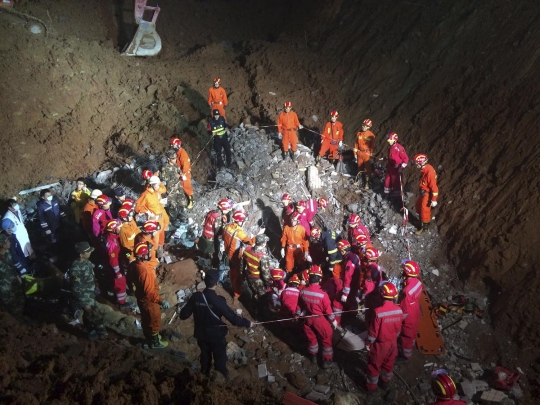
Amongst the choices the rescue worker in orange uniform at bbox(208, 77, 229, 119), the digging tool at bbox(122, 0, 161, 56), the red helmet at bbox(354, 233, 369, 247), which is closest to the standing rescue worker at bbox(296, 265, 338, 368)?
the red helmet at bbox(354, 233, 369, 247)

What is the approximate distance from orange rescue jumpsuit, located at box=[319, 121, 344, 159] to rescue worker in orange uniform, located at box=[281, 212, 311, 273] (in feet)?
11.7

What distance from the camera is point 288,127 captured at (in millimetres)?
10969

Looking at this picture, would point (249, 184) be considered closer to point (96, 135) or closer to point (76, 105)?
point (96, 135)

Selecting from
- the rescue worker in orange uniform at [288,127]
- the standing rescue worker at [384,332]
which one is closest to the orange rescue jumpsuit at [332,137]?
the rescue worker in orange uniform at [288,127]

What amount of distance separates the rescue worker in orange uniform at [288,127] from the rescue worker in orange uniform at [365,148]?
182cm

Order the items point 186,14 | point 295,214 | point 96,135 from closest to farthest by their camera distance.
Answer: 1. point 295,214
2. point 96,135
3. point 186,14

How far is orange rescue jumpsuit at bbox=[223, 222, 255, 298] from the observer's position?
24.8 ft

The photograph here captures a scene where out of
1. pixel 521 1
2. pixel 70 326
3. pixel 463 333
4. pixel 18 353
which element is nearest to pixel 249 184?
pixel 70 326

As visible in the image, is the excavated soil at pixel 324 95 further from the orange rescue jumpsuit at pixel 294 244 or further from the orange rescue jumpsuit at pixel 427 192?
the orange rescue jumpsuit at pixel 294 244

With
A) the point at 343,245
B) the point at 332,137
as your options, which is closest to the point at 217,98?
the point at 332,137

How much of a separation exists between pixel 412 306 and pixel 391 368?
40.9 inches

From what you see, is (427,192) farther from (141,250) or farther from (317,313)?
(141,250)

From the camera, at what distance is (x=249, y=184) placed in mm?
10711

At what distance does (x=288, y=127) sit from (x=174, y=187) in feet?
12.0
